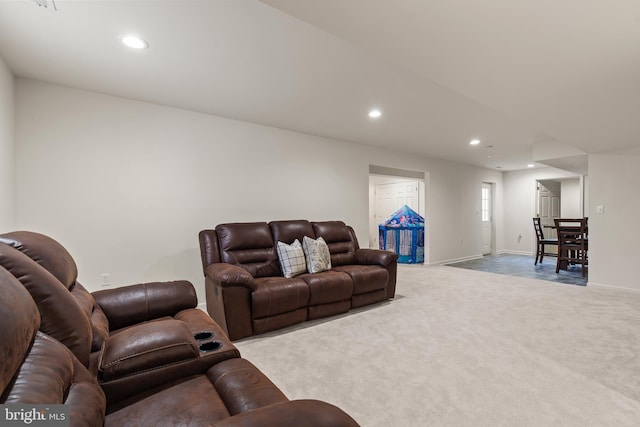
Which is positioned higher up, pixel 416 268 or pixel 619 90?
pixel 619 90

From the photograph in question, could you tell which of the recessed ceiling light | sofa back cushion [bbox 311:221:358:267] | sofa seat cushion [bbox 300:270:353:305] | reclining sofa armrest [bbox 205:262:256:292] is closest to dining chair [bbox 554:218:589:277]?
sofa back cushion [bbox 311:221:358:267]

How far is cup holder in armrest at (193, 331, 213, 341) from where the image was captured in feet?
4.78

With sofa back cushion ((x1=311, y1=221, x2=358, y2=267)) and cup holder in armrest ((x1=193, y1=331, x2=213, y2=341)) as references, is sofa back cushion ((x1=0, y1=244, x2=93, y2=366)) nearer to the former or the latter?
cup holder in armrest ((x1=193, y1=331, x2=213, y2=341))

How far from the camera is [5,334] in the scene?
0.67 meters

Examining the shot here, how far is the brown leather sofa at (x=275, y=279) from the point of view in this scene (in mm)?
2633

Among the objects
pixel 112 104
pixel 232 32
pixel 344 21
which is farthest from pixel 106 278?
pixel 344 21

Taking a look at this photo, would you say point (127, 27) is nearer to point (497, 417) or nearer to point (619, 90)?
point (497, 417)

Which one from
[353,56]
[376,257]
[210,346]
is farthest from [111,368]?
[376,257]

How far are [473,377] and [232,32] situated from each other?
2840 mm

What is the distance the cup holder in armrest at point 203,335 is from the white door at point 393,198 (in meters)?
6.84

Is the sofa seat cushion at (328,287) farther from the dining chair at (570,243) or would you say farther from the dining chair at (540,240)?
the dining chair at (540,240)

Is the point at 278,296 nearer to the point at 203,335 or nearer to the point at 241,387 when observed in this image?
the point at 203,335

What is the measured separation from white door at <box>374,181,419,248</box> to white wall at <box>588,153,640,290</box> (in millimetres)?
3527

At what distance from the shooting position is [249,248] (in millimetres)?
3318
